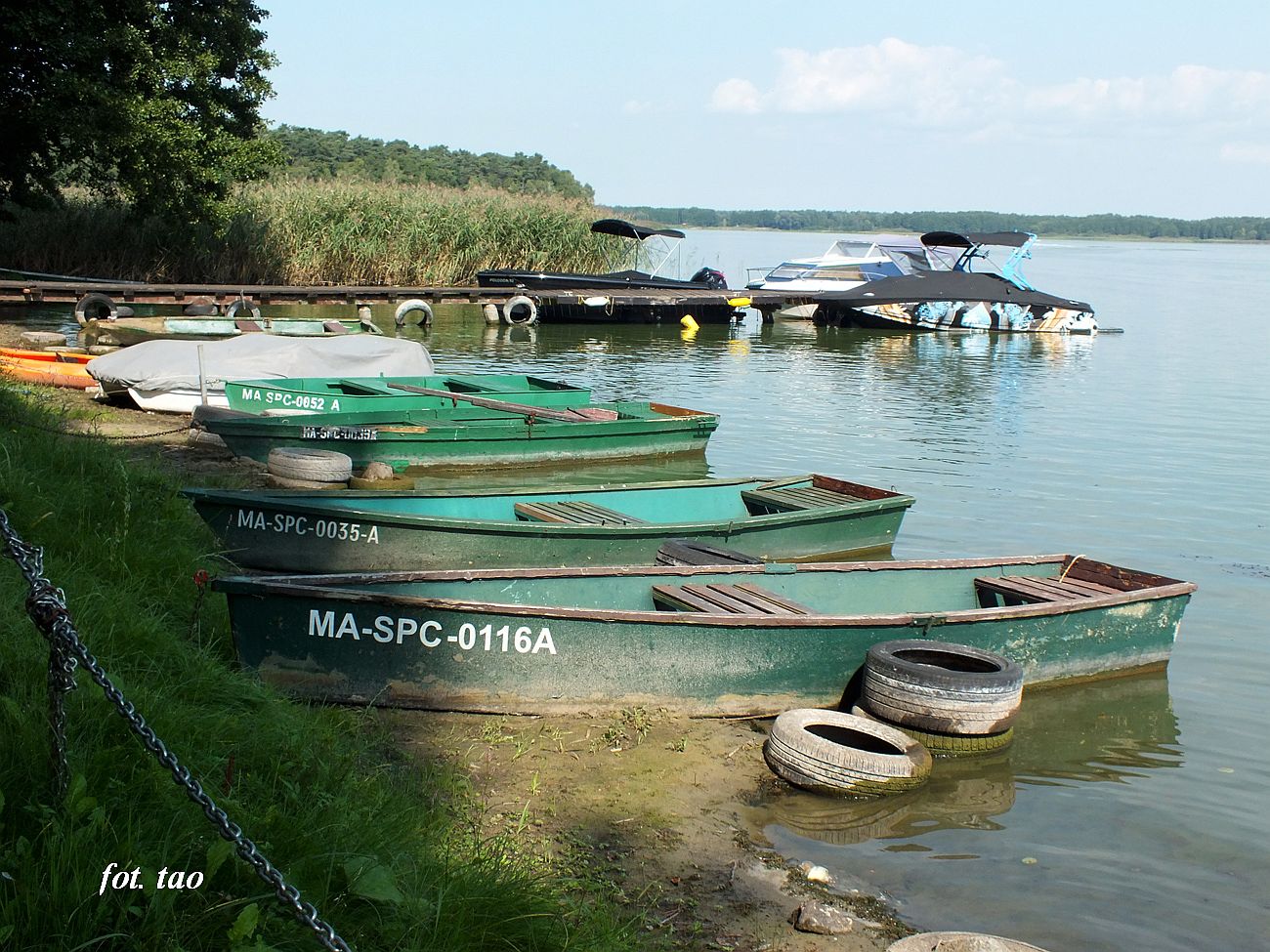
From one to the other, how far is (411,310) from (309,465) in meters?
18.8

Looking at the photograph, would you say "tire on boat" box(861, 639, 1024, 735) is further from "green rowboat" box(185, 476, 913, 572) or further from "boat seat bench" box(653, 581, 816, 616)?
"green rowboat" box(185, 476, 913, 572)

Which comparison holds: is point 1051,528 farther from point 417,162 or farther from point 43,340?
point 417,162

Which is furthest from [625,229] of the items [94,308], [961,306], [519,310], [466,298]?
[94,308]

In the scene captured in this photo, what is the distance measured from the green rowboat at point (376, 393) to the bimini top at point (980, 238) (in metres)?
22.8

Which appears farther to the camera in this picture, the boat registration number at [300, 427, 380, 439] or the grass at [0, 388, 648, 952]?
the boat registration number at [300, 427, 380, 439]

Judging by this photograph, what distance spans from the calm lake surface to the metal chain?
3309mm

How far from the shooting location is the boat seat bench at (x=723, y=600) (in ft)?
24.9

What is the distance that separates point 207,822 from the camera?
12.1 ft

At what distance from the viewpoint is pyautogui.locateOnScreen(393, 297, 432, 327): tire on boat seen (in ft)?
94.9

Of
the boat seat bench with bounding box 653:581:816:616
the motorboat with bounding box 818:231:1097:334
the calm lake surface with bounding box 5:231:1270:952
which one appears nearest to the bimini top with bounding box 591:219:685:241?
the calm lake surface with bounding box 5:231:1270:952

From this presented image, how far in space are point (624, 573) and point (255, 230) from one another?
26742 mm

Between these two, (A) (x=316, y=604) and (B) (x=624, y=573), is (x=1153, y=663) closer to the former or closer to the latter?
(B) (x=624, y=573)

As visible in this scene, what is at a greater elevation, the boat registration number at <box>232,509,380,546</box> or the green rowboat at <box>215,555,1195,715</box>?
the boat registration number at <box>232,509,380,546</box>

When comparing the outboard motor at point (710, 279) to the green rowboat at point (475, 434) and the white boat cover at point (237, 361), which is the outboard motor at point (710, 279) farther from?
the green rowboat at point (475, 434)
